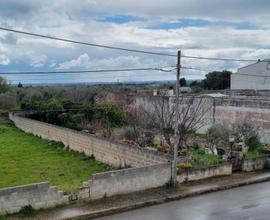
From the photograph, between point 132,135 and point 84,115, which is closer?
point 132,135

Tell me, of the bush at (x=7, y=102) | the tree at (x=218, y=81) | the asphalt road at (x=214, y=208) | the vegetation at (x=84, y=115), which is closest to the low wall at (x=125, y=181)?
the asphalt road at (x=214, y=208)

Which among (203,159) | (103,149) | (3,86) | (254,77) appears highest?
(254,77)

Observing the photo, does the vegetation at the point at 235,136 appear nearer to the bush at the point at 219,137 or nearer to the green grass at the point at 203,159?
the bush at the point at 219,137

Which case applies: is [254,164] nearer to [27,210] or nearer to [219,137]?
[219,137]

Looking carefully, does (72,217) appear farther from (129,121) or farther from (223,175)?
(129,121)

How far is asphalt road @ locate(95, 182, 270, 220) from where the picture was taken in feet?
43.7

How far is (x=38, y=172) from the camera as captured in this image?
21.4 m

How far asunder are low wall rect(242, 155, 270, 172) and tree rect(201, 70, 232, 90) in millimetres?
50102

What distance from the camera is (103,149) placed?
23.6 m

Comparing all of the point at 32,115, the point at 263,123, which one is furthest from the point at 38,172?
the point at 32,115

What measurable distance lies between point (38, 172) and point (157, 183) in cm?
776

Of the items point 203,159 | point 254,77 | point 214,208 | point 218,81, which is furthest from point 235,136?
point 218,81

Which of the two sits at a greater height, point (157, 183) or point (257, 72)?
point (257, 72)

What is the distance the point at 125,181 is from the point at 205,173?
14.0 ft
